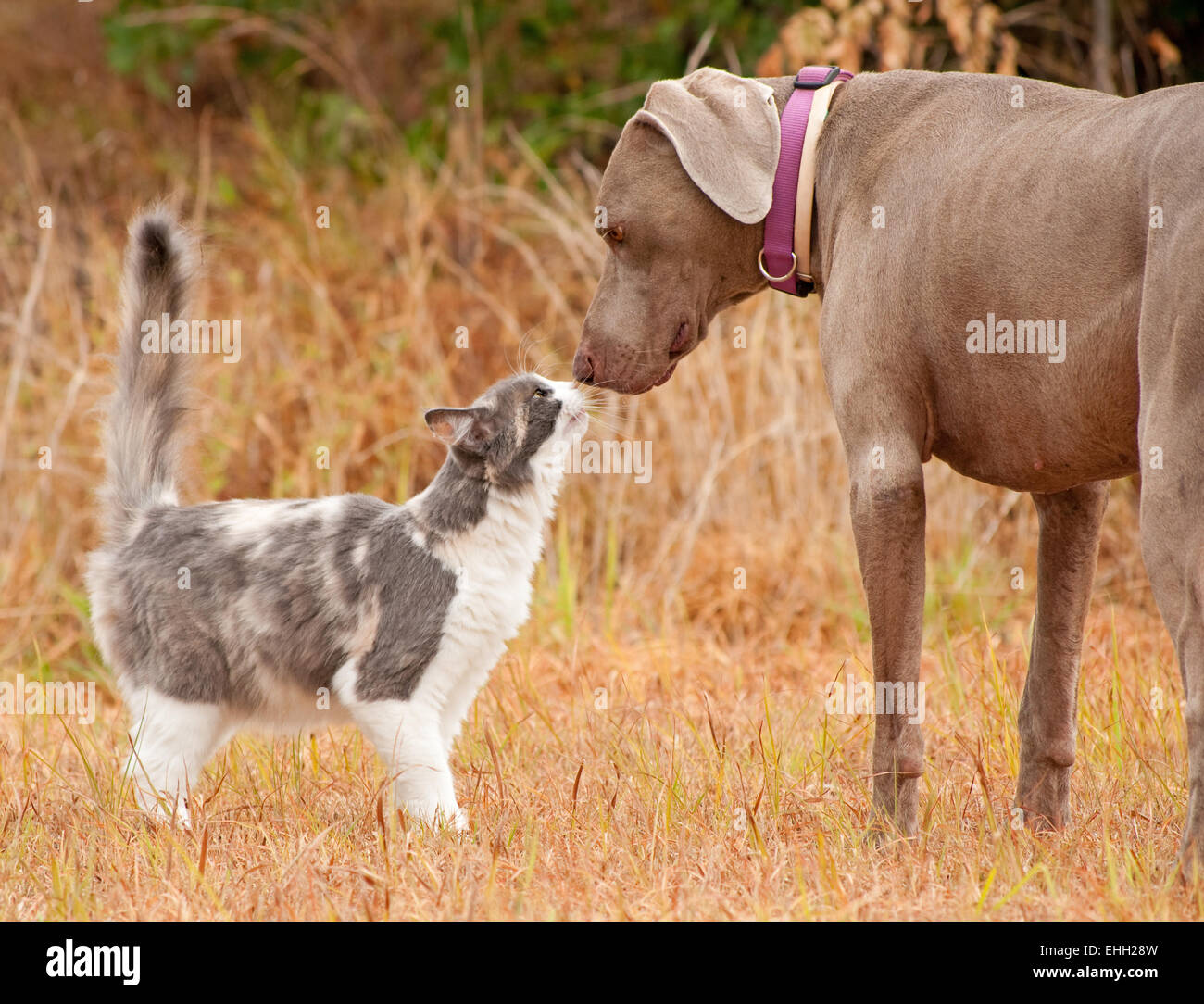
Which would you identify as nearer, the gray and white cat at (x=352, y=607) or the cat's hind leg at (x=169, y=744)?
the gray and white cat at (x=352, y=607)

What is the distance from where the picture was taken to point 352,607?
3922 millimetres

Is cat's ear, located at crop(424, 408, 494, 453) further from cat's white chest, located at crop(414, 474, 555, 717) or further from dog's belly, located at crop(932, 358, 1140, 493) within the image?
dog's belly, located at crop(932, 358, 1140, 493)

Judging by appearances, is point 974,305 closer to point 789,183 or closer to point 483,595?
point 789,183

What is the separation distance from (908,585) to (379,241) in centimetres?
611

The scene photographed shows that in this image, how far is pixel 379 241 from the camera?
29.0 ft

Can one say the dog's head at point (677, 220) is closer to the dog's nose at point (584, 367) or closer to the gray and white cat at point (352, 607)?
the dog's nose at point (584, 367)

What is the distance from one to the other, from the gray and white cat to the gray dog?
397 millimetres

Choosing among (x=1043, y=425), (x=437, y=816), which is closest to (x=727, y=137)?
(x=1043, y=425)

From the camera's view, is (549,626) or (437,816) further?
(549,626)

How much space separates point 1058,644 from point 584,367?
1.45m

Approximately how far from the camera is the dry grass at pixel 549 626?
3.24m

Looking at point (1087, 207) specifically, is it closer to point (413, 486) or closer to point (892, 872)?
point (892, 872)

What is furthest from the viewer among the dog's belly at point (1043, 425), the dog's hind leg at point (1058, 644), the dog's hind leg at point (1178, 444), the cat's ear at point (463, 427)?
the cat's ear at point (463, 427)

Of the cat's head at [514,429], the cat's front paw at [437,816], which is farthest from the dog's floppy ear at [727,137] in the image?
the cat's front paw at [437,816]
